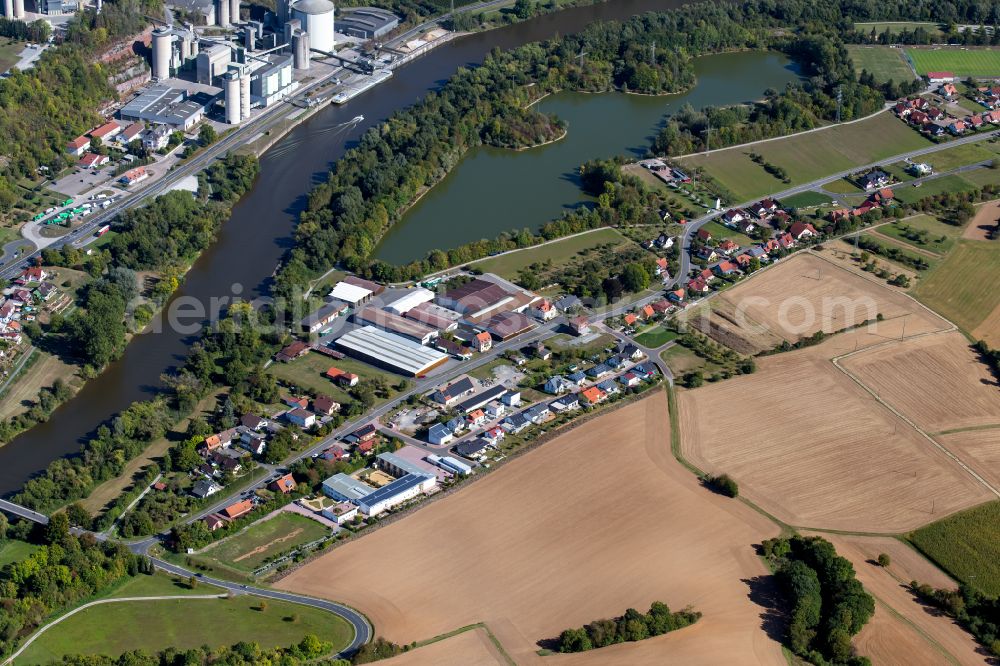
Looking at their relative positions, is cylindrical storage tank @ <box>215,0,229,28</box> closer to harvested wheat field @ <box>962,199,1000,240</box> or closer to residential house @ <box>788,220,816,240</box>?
residential house @ <box>788,220,816,240</box>

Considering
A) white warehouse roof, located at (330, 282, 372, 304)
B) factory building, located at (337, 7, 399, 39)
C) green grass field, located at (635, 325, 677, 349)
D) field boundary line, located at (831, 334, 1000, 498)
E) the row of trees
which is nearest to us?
the row of trees

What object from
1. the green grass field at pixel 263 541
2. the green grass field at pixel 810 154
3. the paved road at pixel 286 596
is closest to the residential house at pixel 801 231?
the green grass field at pixel 810 154

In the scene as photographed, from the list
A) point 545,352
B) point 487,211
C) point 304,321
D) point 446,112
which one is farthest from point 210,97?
point 545,352

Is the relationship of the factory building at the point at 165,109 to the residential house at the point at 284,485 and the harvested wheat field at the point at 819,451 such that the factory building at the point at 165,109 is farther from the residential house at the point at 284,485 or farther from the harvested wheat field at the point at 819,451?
the harvested wheat field at the point at 819,451

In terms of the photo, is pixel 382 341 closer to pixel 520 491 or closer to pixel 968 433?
pixel 520 491

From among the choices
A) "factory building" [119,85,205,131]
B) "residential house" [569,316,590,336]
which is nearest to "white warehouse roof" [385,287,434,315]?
"residential house" [569,316,590,336]

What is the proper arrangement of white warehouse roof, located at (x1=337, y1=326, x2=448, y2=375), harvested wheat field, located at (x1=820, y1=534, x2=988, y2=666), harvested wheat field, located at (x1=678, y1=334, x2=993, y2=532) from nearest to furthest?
harvested wheat field, located at (x1=820, y1=534, x2=988, y2=666) < harvested wheat field, located at (x1=678, y1=334, x2=993, y2=532) < white warehouse roof, located at (x1=337, y1=326, x2=448, y2=375)

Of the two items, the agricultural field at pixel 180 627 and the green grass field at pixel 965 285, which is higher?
the green grass field at pixel 965 285
